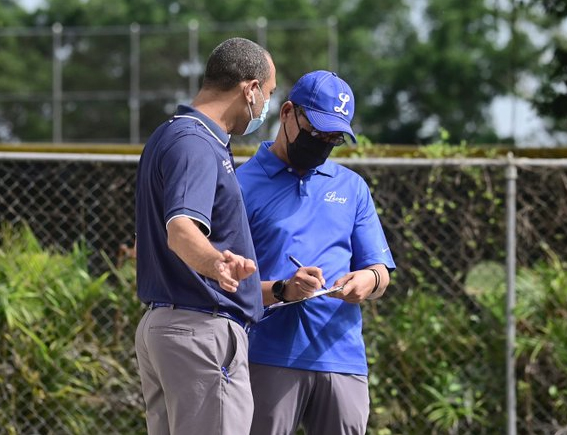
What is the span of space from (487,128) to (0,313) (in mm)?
39804

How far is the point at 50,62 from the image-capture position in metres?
29.8

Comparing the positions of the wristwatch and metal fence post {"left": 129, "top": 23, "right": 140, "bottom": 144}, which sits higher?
metal fence post {"left": 129, "top": 23, "right": 140, "bottom": 144}

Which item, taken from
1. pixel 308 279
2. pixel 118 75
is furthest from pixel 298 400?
pixel 118 75

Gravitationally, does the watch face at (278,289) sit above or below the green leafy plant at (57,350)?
above

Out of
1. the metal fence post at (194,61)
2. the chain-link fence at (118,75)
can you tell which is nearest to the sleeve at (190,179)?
the chain-link fence at (118,75)

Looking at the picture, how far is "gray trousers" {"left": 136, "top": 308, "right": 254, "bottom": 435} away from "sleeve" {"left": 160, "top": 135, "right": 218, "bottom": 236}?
332mm

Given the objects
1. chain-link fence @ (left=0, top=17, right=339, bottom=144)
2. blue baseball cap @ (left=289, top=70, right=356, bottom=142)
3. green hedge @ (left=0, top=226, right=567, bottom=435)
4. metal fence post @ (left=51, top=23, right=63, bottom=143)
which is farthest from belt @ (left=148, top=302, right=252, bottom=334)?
metal fence post @ (left=51, top=23, right=63, bottom=143)

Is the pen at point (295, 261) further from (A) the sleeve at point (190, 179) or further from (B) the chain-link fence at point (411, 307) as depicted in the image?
(B) the chain-link fence at point (411, 307)

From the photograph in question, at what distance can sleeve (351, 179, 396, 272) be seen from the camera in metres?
4.18

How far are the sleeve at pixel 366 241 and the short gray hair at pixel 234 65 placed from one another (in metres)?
0.75

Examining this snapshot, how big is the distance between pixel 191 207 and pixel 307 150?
0.90m

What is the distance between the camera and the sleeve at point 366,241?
4.18m

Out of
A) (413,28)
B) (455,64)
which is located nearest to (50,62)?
(455,64)

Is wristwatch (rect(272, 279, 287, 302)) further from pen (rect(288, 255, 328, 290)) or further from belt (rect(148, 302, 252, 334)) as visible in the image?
belt (rect(148, 302, 252, 334))
